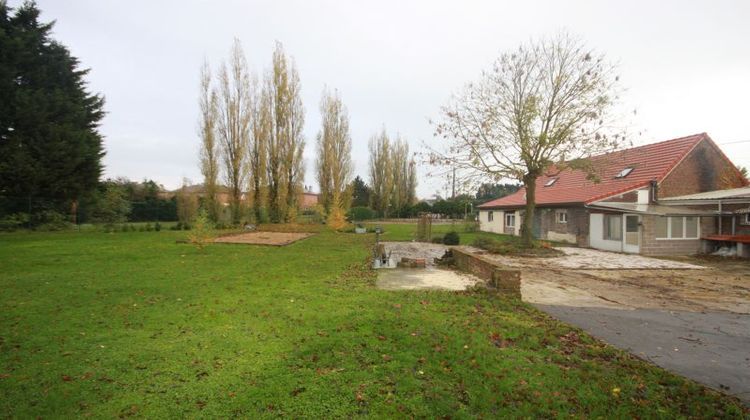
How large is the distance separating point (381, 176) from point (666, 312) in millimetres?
42911

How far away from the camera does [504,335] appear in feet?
15.4

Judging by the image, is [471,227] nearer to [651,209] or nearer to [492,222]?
[492,222]

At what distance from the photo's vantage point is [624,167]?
21.0m

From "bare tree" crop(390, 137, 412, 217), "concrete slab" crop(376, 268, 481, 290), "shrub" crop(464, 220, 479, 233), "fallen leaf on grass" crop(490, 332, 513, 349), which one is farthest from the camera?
"bare tree" crop(390, 137, 412, 217)

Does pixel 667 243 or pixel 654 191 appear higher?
pixel 654 191

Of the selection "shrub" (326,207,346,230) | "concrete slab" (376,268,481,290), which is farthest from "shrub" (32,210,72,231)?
"concrete slab" (376,268,481,290)

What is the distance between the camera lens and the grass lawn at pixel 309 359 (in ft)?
9.86

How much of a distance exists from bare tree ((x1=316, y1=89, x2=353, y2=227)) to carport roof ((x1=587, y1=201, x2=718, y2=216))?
19.0 metres

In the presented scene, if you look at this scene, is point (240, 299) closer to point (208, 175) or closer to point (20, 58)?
point (208, 175)

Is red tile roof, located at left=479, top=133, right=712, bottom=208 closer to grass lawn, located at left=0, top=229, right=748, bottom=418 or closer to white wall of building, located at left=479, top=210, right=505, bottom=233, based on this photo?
white wall of building, located at left=479, top=210, right=505, bottom=233

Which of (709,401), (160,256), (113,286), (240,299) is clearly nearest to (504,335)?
(709,401)

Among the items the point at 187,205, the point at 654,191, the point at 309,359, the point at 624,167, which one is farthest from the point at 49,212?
the point at 624,167

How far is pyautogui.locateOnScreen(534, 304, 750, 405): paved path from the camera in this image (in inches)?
149

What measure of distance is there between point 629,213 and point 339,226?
16.3 metres
